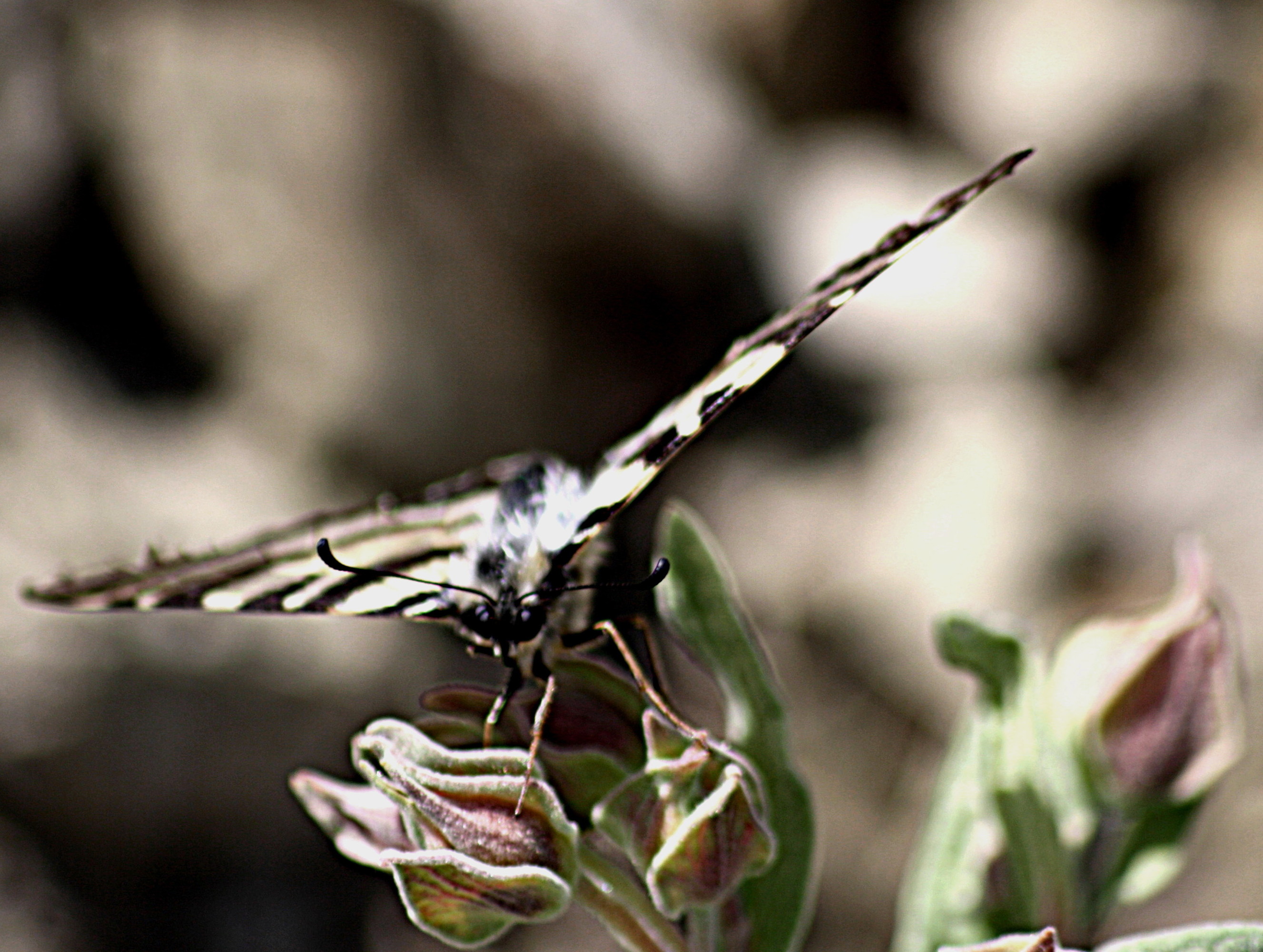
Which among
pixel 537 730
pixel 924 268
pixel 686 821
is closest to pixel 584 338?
pixel 924 268

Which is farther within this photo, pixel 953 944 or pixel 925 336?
pixel 925 336

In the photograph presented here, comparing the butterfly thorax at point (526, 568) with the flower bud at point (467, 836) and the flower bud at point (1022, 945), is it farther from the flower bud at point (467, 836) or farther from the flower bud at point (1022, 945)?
the flower bud at point (1022, 945)

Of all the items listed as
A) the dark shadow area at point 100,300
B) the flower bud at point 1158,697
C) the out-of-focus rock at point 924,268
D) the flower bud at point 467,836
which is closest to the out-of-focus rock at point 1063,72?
the out-of-focus rock at point 924,268

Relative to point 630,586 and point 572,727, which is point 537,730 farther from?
point 630,586

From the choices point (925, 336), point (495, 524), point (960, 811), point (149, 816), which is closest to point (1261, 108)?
point (925, 336)

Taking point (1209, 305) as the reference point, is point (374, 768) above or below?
below

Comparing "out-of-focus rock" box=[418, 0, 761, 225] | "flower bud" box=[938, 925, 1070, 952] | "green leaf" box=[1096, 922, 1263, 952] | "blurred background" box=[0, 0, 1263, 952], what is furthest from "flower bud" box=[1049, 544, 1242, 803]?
"out-of-focus rock" box=[418, 0, 761, 225]

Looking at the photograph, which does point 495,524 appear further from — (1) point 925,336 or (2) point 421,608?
(1) point 925,336
